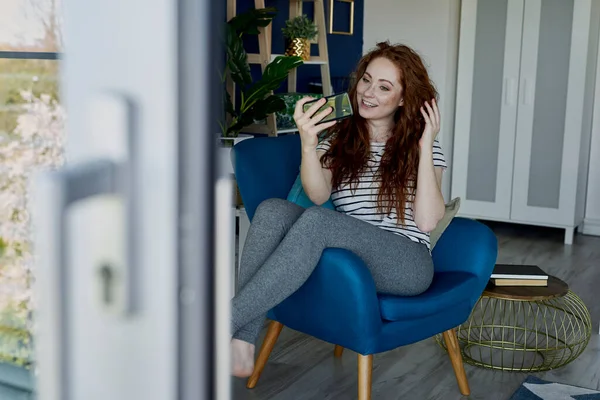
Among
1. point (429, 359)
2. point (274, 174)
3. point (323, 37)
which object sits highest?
point (323, 37)

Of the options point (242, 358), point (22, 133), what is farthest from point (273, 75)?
point (22, 133)

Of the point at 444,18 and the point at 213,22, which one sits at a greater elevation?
the point at 444,18

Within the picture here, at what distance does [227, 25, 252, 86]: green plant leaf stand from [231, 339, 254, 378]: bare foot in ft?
7.26

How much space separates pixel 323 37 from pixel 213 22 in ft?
15.2

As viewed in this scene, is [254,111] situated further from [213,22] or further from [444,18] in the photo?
[213,22]

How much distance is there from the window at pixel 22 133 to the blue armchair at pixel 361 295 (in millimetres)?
1807

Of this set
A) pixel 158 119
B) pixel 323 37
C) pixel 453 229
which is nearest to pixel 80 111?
pixel 158 119

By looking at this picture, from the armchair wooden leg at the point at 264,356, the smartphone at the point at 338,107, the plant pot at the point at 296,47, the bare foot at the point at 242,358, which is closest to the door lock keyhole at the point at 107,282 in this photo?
the bare foot at the point at 242,358

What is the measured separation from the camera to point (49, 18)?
1.35 ft

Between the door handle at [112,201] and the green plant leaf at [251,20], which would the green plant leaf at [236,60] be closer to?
the green plant leaf at [251,20]

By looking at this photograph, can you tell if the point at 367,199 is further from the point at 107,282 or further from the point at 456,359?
the point at 107,282

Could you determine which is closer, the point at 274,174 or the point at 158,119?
the point at 158,119

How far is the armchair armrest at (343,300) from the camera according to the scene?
222 centimetres

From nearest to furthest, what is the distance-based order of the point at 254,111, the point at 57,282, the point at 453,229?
the point at 57,282 → the point at 453,229 → the point at 254,111
